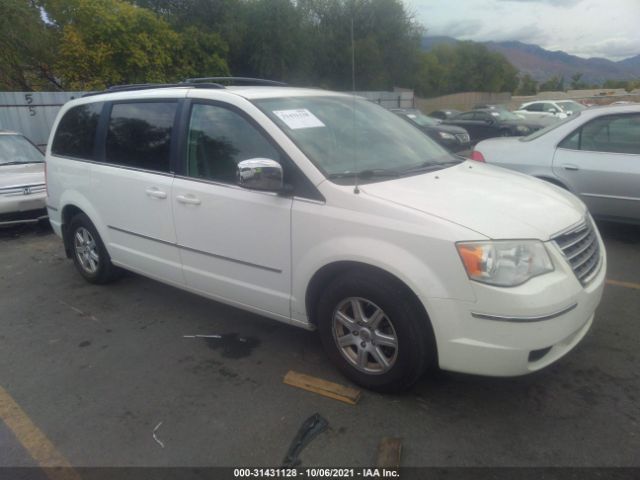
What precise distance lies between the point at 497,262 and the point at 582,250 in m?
0.75

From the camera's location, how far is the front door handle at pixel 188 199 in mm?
3488

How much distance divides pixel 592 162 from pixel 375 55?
1009 inches

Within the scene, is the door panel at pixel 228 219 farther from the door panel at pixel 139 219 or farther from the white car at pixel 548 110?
the white car at pixel 548 110

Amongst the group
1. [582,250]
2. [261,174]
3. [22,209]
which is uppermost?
[261,174]

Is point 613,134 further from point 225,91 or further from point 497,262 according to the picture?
point 225,91

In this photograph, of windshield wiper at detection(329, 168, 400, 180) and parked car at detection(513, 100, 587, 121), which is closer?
windshield wiper at detection(329, 168, 400, 180)

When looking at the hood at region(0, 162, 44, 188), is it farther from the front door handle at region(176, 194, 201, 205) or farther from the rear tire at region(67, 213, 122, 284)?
the front door handle at region(176, 194, 201, 205)

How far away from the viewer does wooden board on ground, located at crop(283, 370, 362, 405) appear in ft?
9.61

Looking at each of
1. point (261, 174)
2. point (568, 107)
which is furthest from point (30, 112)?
point (568, 107)

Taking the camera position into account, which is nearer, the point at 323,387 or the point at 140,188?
the point at 323,387

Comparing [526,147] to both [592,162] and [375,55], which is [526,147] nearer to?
[592,162]

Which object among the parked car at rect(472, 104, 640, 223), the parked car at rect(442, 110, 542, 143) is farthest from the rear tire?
the parked car at rect(442, 110, 542, 143)

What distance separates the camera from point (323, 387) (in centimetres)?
304

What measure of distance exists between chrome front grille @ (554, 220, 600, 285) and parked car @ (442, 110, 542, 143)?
46.7 feet
